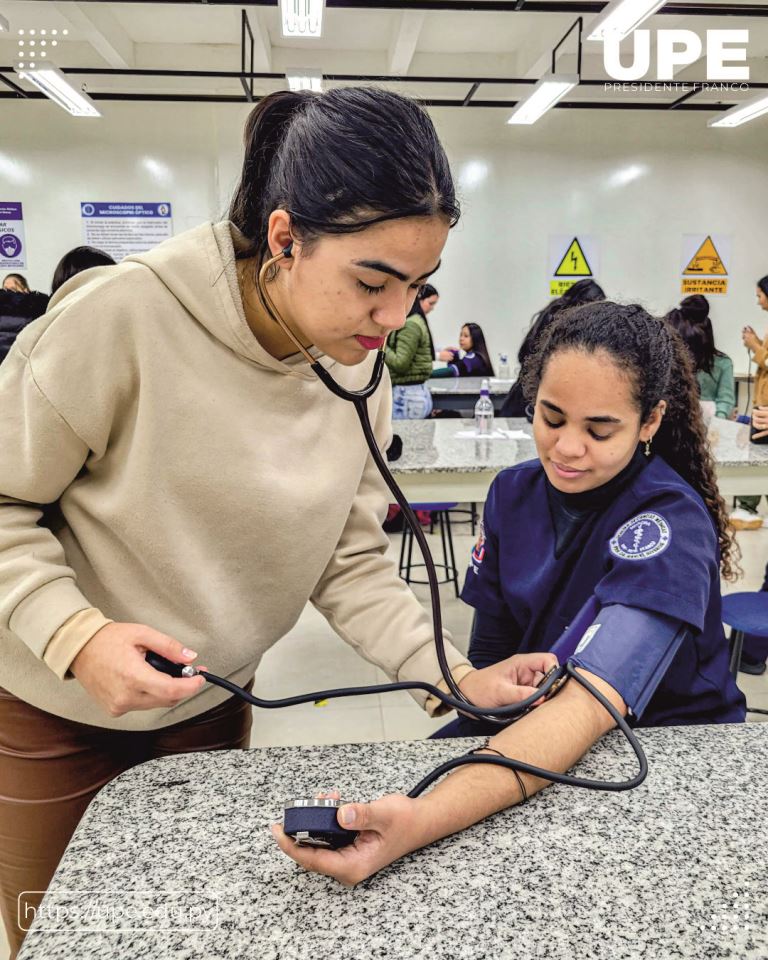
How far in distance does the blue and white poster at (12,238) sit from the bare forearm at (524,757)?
6735 millimetres

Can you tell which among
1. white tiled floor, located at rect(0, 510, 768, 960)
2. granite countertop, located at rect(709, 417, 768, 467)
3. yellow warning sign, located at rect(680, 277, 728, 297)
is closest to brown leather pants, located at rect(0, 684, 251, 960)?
white tiled floor, located at rect(0, 510, 768, 960)

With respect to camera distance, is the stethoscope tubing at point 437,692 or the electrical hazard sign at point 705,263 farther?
the electrical hazard sign at point 705,263

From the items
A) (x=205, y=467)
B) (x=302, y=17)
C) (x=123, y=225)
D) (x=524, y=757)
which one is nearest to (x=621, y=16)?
(x=302, y=17)

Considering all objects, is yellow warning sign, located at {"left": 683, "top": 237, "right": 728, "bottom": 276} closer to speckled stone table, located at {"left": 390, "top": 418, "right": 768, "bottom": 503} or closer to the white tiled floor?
speckled stone table, located at {"left": 390, "top": 418, "right": 768, "bottom": 503}

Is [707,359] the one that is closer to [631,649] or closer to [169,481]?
Answer: [631,649]

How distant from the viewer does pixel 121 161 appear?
240 inches

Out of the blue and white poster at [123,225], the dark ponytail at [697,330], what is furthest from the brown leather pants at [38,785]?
the blue and white poster at [123,225]

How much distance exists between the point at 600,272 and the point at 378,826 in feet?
21.6

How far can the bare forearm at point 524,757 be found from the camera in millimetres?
575

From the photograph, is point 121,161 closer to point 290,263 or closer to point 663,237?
point 663,237

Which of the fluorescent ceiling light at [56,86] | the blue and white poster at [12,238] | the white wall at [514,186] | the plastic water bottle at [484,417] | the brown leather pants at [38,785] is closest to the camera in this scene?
the brown leather pants at [38,785]

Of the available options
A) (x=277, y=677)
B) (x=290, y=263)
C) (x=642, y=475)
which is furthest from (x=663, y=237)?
(x=290, y=263)

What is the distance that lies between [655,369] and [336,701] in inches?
60.0

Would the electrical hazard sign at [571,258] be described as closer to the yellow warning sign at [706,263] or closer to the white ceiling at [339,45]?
the yellow warning sign at [706,263]
